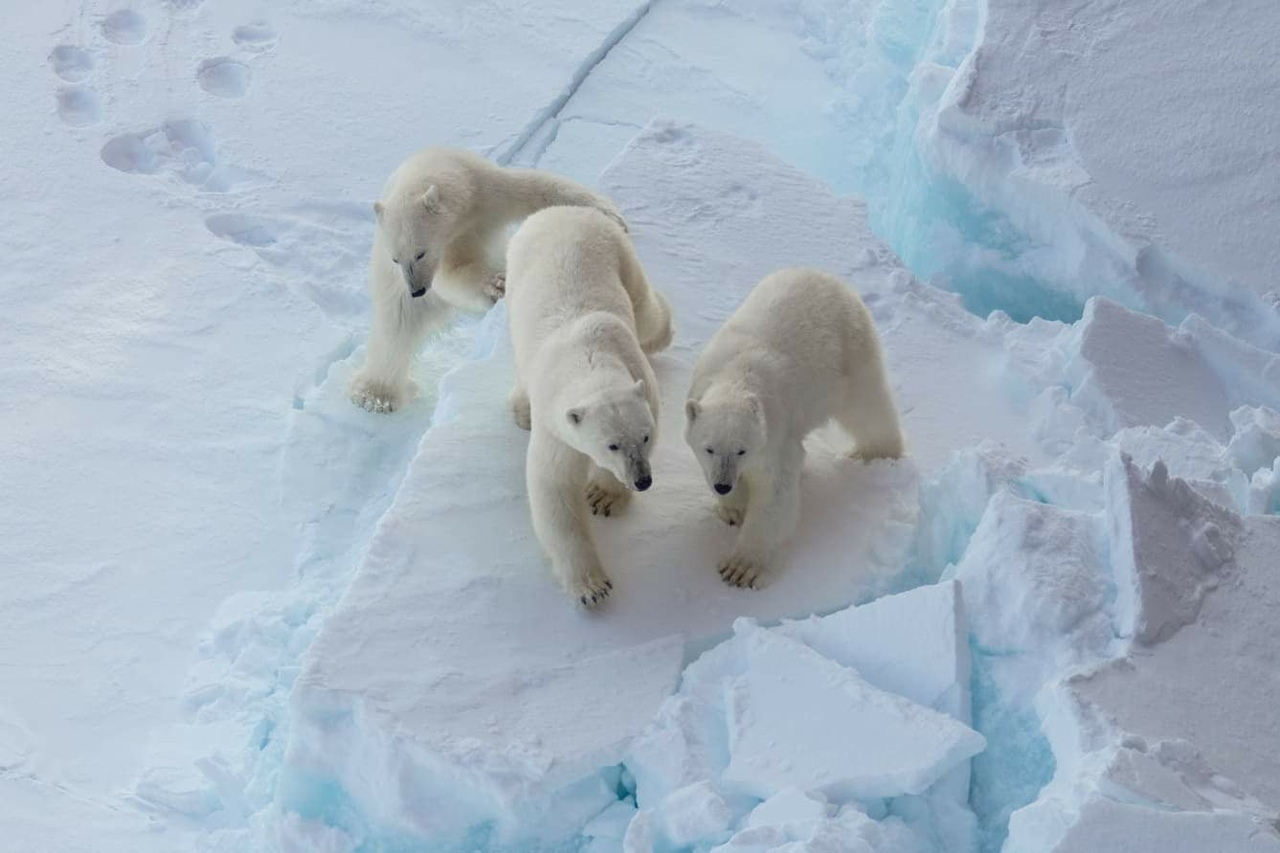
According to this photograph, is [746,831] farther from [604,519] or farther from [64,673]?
[64,673]

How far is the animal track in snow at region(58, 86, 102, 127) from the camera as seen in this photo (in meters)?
6.56

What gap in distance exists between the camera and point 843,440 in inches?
167

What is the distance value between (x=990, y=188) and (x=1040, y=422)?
1266 mm

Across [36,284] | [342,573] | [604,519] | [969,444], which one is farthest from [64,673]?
[969,444]

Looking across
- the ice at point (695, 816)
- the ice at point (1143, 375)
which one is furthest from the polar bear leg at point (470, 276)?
the ice at point (695, 816)

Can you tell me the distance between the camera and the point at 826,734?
10.3ft

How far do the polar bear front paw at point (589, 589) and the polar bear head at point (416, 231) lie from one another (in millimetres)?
1227

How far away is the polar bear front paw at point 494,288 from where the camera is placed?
4.66 m

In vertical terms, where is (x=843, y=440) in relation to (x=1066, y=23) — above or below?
below

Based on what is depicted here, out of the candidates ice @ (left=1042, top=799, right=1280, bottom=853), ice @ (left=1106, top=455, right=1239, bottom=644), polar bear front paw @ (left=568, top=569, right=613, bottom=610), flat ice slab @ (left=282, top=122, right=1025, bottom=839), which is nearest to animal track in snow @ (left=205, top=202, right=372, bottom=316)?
flat ice slab @ (left=282, top=122, right=1025, bottom=839)

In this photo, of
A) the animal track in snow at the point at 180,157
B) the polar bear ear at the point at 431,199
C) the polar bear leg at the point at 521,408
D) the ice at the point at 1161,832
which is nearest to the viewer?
the ice at the point at 1161,832

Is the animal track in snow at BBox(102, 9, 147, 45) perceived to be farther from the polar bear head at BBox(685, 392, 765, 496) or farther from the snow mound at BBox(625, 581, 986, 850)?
the snow mound at BBox(625, 581, 986, 850)

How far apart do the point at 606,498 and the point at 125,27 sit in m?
4.60

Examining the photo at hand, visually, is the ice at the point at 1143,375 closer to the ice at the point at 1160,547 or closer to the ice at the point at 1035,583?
the ice at the point at 1160,547
